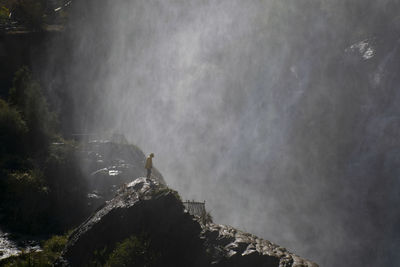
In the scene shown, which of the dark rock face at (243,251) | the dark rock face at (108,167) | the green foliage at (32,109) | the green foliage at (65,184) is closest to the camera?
the dark rock face at (243,251)

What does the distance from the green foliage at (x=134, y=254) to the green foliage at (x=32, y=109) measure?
14410 millimetres

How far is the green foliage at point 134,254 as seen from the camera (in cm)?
1172

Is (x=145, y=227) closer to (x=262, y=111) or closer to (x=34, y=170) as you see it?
(x=34, y=170)

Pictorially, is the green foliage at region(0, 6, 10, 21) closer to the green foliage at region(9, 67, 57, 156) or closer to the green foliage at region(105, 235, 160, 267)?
the green foliage at region(9, 67, 57, 156)

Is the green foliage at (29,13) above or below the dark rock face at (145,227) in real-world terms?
above

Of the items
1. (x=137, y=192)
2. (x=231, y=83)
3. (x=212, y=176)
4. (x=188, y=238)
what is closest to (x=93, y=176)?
(x=137, y=192)

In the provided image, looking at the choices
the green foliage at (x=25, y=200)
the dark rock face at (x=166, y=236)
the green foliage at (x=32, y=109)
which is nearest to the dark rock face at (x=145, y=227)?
the dark rock face at (x=166, y=236)

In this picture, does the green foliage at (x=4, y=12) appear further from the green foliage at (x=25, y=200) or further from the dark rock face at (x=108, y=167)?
the green foliage at (x=25, y=200)

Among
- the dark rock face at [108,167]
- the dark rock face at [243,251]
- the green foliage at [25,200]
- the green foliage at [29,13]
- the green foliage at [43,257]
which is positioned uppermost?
the green foliage at [29,13]

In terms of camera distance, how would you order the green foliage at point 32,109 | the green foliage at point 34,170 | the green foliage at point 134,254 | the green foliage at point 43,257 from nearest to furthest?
the green foliage at point 134,254 → the green foliage at point 43,257 → the green foliage at point 34,170 → the green foliage at point 32,109

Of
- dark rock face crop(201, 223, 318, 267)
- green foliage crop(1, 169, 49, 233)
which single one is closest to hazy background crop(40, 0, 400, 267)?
green foliage crop(1, 169, 49, 233)

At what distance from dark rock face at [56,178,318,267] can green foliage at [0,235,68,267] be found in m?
0.86

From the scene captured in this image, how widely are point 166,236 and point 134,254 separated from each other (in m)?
1.29

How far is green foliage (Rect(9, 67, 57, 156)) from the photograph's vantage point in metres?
24.1
